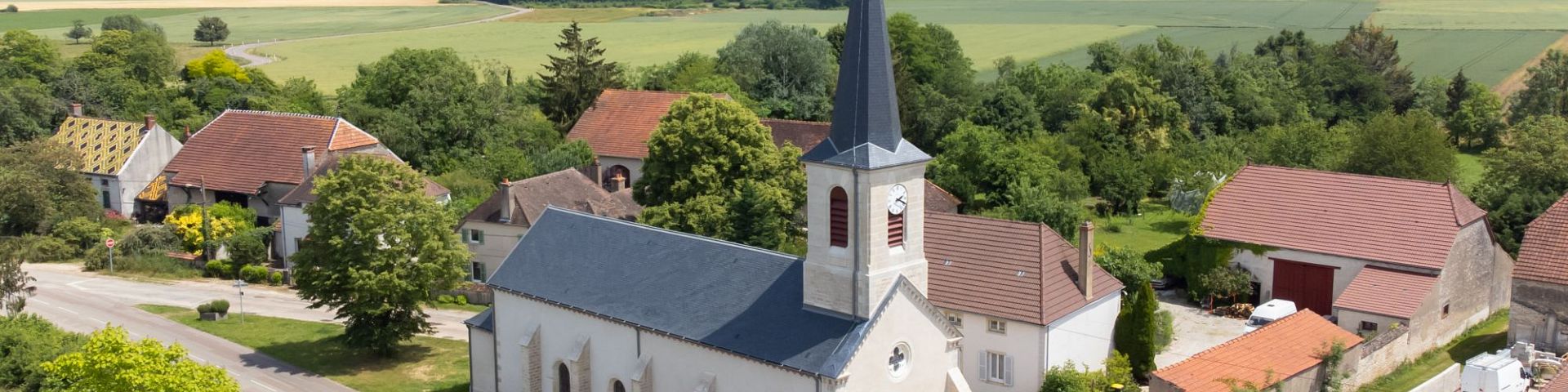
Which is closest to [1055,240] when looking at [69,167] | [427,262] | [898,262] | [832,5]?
[898,262]

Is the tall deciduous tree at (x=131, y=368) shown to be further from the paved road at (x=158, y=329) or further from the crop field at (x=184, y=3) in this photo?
the crop field at (x=184, y=3)

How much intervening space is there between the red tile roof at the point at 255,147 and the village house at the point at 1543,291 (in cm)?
5225

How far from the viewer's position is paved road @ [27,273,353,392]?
4909cm

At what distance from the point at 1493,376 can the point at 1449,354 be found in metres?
8.68

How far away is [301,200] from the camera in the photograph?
214 ft

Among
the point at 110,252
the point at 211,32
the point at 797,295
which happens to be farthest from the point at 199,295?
the point at 211,32

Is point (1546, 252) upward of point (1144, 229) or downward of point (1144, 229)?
upward

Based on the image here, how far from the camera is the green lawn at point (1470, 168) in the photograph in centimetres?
7885

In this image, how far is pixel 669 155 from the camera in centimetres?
6038

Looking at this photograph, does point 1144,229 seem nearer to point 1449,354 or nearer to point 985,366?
point 1449,354

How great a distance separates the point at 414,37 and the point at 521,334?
9582 cm

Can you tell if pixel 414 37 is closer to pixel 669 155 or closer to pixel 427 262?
pixel 669 155

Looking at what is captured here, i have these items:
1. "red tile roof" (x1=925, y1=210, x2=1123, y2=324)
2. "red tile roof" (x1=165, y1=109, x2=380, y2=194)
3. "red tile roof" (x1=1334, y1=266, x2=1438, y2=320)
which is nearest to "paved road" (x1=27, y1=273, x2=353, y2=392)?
"red tile roof" (x1=165, y1=109, x2=380, y2=194)

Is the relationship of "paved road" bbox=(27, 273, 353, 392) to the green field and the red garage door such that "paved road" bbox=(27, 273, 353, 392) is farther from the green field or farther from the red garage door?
the green field
